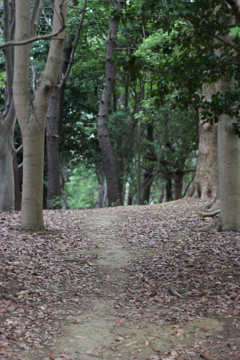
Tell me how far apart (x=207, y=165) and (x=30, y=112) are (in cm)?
788

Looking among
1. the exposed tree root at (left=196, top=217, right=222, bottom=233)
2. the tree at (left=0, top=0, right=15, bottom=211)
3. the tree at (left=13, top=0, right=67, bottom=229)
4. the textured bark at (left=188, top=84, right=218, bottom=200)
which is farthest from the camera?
the textured bark at (left=188, top=84, right=218, bottom=200)

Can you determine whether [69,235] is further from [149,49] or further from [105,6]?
[105,6]

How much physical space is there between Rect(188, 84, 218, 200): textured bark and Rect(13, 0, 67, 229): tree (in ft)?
23.8

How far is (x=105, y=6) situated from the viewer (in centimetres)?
1791

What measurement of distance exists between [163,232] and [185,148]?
15.0m

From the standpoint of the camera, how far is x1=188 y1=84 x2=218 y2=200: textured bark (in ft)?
50.1

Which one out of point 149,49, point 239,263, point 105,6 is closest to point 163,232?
point 239,263

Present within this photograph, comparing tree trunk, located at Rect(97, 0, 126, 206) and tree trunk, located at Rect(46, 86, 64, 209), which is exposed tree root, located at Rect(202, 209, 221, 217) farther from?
tree trunk, located at Rect(46, 86, 64, 209)

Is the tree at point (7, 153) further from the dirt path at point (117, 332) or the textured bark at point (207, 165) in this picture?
the dirt path at point (117, 332)

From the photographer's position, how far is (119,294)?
6.52m

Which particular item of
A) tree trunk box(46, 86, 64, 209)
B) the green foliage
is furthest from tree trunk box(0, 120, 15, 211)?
the green foliage

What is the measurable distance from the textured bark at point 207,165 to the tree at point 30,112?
7.25m

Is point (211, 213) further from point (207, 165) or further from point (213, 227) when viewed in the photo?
point (207, 165)

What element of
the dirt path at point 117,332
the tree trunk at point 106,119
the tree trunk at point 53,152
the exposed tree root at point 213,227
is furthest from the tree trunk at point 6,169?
the dirt path at point 117,332
